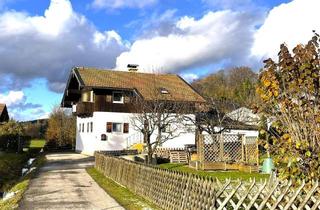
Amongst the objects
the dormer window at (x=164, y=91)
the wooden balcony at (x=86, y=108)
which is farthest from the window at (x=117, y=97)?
the dormer window at (x=164, y=91)

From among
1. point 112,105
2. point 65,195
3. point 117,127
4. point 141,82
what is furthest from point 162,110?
point 65,195

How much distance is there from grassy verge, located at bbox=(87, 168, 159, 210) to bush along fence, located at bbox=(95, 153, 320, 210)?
361 millimetres

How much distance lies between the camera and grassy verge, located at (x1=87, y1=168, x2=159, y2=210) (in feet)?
43.2

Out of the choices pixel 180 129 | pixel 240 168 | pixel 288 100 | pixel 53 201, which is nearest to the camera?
pixel 288 100

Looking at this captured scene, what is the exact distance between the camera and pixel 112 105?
140ft

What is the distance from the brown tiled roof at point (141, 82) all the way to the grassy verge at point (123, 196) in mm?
21129

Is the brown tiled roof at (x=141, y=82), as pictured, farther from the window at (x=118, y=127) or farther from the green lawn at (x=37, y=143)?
the green lawn at (x=37, y=143)

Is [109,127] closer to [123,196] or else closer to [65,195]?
[65,195]

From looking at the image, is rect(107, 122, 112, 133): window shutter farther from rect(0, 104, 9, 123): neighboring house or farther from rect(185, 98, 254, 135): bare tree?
rect(0, 104, 9, 123): neighboring house

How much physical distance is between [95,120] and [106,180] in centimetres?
2190

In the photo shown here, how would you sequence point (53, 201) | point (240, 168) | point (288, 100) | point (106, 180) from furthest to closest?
1. point (240, 168)
2. point (106, 180)
3. point (53, 201)
4. point (288, 100)

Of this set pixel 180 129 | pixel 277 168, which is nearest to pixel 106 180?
pixel 277 168

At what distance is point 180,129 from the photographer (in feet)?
142

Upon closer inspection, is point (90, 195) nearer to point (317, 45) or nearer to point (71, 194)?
point (71, 194)
